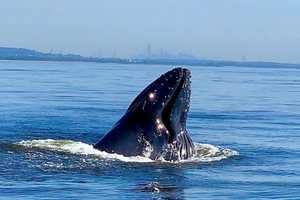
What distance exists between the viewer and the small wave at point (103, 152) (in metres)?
15.8

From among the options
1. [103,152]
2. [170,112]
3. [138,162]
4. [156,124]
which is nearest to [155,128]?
[156,124]

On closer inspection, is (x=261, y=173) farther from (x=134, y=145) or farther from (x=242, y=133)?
(x=242, y=133)

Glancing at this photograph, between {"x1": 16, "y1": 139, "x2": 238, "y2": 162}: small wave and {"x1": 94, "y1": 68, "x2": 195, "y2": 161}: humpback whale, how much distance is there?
102mm

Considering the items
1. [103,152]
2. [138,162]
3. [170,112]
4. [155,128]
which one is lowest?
[138,162]

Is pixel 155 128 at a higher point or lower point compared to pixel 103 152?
higher

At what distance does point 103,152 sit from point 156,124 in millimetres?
1148

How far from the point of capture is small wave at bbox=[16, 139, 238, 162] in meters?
15.8

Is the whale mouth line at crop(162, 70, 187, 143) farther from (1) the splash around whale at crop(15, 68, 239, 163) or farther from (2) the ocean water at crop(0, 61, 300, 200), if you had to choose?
(2) the ocean water at crop(0, 61, 300, 200)

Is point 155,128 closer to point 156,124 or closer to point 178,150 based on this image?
point 156,124

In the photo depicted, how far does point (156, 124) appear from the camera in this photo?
16.0 m

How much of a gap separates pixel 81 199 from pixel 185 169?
372cm

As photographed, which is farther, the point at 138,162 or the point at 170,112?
the point at 170,112

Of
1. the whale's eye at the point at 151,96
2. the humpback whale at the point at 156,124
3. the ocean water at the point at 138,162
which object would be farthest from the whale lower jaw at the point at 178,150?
the whale's eye at the point at 151,96

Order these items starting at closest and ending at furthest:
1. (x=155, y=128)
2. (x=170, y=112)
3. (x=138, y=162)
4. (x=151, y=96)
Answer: (x=138, y=162)
(x=155, y=128)
(x=151, y=96)
(x=170, y=112)
